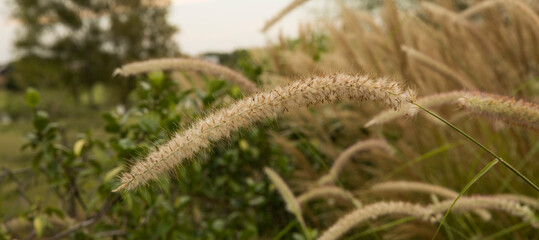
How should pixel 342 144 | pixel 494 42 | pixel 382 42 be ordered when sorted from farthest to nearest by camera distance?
pixel 342 144, pixel 494 42, pixel 382 42

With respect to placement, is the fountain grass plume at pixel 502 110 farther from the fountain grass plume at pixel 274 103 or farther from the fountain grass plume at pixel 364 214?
the fountain grass plume at pixel 364 214

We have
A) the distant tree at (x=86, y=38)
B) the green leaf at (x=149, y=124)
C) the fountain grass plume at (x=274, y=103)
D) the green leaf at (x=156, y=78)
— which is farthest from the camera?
the distant tree at (x=86, y=38)

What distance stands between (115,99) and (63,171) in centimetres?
2027

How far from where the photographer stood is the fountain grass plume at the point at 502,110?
0.81 metres

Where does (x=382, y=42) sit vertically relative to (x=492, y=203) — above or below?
above

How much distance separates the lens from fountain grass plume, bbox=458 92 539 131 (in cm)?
81

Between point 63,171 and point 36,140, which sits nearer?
point 36,140

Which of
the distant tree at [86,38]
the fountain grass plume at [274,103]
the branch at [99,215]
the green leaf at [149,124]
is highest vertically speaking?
the distant tree at [86,38]

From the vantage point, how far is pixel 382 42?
82.0 inches

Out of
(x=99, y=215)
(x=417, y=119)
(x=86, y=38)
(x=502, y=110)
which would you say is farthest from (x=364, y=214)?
(x=86, y=38)

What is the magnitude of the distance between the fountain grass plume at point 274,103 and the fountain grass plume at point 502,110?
181 millimetres

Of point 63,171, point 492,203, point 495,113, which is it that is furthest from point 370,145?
point 63,171

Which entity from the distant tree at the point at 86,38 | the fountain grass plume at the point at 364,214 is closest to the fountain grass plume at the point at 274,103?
the fountain grass plume at the point at 364,214

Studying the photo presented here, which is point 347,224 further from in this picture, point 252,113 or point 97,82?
point 97,82
